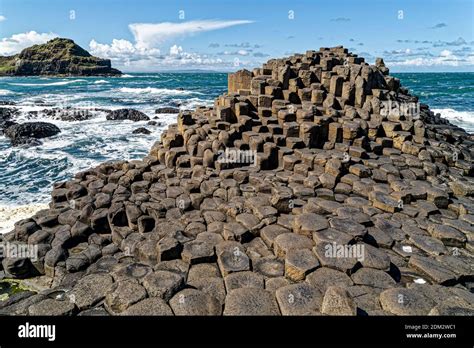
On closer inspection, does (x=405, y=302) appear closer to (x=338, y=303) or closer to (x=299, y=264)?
(x=338, y=303)

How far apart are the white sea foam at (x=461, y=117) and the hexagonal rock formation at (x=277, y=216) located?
15.4 m

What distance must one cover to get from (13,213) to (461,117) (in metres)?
30.4

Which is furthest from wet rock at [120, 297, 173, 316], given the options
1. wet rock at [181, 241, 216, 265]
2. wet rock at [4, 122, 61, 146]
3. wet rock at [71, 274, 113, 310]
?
wet rock at [4, 122, 61, 146]

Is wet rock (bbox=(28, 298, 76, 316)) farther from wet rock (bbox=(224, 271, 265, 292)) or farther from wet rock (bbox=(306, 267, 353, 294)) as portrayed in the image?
wet rock (bbox=(306, 267, 353, 294))

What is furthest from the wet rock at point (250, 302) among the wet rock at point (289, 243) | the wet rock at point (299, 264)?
the wet rock at point (289, 243)

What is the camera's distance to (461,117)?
26.0 metres

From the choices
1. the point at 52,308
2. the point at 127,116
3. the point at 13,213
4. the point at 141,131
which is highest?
the point at 127,116

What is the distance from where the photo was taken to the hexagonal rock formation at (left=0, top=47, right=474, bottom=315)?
397cm

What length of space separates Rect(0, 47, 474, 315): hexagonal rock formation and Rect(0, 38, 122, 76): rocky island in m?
109

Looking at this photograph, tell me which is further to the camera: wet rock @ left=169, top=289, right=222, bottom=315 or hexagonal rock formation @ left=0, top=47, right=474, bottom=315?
hexagonal rock formation @ left=0, top=47, right=474, bottom=315

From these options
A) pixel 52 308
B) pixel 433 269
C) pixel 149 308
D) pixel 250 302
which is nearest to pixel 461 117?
pixel 433 269

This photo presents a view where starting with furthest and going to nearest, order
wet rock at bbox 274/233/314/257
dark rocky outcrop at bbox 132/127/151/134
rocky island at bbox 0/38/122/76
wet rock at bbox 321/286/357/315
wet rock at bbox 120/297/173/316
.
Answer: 1. rocky island at bbox 0/38/122/76
2. dark rocky outcrop at bbox 132/127/151/134
3. wet rock at bbox 274/233/314/257
4. wet rock at bbox 120/297/173/316
5. wet rock at bbox 321/286/357/315
